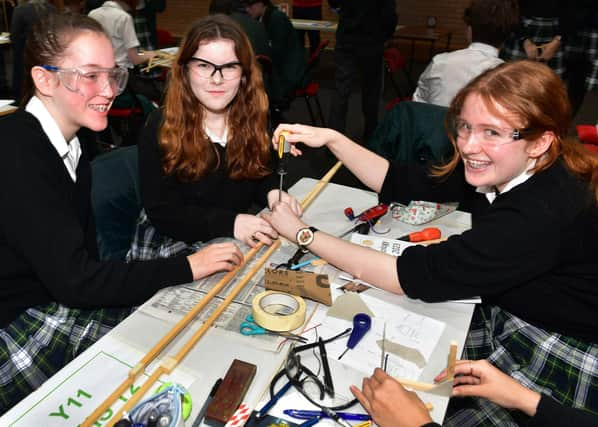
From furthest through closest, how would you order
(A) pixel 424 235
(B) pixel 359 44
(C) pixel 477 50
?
(B) pixel 359 44 → (C) pixel 477 50 → (A) pixel 424 235

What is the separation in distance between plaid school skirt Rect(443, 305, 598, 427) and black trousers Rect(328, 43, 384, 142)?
10.8 ft

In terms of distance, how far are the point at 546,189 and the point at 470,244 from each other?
0.77 feet

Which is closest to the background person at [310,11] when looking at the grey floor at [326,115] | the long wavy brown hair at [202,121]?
the grey floor at [326,115]

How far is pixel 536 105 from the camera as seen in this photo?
3.77 ft

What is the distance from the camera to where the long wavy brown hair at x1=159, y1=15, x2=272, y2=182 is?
165 cm

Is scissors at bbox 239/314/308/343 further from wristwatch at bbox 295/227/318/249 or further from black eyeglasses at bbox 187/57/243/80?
black eyeglasses at bbox 187/57/243/80

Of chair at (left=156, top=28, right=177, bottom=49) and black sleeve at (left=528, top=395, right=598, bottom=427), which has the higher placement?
chair at (left=156, top=28, right=177, bottom=49)

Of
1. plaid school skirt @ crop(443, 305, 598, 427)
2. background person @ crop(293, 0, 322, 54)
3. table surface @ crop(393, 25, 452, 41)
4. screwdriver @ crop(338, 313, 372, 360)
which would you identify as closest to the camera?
screwdriver @ crop(338, 313, 372, 360)

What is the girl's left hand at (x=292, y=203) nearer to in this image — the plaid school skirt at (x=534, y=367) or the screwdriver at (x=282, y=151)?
the screwdriver at (x=282, y=151)

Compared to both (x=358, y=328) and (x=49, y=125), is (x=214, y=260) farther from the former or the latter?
(x=49, y=125)

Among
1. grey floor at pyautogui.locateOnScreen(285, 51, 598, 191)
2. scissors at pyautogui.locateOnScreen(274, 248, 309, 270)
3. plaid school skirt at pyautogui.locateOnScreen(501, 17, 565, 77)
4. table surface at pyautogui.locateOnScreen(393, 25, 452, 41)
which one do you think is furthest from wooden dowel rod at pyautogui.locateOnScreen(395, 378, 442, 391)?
table surface at pyautogui.locateOnScreen(393, 25, 452, 41)

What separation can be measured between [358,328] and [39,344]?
32.4 inches

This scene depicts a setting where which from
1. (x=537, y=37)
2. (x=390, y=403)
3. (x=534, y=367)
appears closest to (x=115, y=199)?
(x=390, y=403)

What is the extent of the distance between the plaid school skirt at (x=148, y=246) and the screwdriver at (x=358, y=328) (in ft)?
2.67
